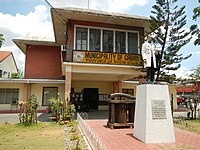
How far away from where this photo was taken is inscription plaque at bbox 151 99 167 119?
20.3 ft

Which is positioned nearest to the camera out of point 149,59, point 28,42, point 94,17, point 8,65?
point 149,59

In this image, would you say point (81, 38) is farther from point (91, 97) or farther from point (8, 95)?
point (8, 95)

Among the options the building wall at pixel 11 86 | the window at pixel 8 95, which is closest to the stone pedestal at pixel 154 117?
the building wall at pixel 11 86

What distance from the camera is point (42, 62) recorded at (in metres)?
18.9

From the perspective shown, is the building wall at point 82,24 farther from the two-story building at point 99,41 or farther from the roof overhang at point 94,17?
the roof overhang at point 94,17

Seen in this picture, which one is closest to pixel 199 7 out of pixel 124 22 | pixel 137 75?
pixel 124 22

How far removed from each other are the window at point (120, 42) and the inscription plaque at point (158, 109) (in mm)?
6568

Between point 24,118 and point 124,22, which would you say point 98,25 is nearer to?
point 124,22

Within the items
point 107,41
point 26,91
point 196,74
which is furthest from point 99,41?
point 196,74

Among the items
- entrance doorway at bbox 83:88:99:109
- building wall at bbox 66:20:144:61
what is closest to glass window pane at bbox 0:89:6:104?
entrance doorway at bbox 83:88:99:109

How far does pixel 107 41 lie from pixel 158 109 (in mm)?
6996

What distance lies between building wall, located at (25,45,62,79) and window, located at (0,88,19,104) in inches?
84.7

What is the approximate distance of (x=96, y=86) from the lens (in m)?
19.7

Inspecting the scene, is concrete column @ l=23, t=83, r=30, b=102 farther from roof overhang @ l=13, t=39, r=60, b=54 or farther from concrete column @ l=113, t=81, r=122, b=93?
concrete column @ l=113, t=81, r=122, b=93
